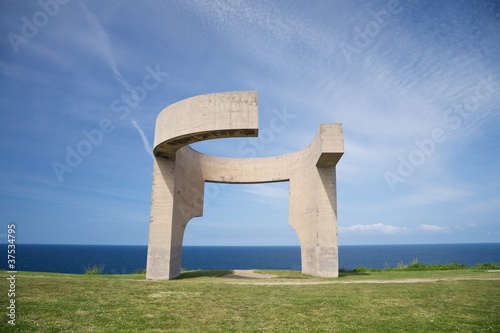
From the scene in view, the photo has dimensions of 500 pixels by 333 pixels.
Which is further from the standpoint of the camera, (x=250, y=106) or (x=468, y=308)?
(x=250, y=106)

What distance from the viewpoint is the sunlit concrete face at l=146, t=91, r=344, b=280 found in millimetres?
13172

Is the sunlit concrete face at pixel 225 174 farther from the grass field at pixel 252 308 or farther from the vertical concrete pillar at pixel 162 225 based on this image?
the grass field at pixel 252 308

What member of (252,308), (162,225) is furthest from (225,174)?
(252,308)

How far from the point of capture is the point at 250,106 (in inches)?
508

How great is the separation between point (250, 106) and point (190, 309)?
7.72 m

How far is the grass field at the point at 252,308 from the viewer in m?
6.41

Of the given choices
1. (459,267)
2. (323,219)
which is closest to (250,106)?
(323,219)

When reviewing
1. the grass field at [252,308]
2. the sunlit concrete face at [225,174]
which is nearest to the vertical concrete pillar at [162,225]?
the sunlit concrete face at [225,174]

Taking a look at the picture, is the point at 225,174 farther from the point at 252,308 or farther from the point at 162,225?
the point at 252,308

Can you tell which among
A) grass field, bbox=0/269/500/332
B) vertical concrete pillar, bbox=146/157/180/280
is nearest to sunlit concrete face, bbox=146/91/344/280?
vertical concrete pillar, bbox=146/157/180/280

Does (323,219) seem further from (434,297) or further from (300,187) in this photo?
(434,297)

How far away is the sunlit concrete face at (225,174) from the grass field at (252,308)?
16.5ft

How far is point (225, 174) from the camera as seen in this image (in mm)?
21781

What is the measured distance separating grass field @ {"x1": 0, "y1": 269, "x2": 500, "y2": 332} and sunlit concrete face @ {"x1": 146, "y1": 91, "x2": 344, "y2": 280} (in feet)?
16.5
